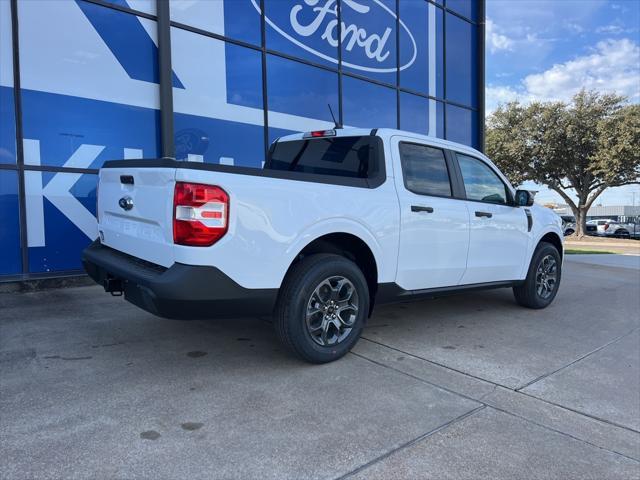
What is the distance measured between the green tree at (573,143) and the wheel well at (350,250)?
24.1m

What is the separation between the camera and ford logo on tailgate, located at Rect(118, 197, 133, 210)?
11.7ft

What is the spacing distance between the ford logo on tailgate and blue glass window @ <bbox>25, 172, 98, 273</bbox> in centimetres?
348

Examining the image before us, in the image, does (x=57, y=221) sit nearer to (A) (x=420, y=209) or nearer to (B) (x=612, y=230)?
(A) (x=420, y=209)

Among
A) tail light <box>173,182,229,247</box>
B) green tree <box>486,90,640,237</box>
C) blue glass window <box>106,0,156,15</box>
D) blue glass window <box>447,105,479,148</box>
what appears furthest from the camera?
green tree <box>486,90,640,237</box>

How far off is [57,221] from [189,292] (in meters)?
4.55

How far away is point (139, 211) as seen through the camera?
11.4 feet

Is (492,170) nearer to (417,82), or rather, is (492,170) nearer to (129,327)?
(129,327)

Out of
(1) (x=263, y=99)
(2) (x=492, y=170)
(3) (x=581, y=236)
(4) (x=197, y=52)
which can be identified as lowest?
(3) (x=581, y=236)

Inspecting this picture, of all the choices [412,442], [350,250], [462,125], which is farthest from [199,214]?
[462,125]

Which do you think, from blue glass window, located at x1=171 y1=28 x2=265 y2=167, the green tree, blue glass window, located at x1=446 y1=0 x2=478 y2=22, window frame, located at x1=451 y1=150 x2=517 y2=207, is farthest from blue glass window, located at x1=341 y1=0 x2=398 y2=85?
the green tree

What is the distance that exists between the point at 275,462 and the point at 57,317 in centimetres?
359

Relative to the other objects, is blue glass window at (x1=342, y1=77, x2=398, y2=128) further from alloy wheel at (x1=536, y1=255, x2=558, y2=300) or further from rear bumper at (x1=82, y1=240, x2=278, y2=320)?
rear bumper at (x1=82, y1=240, x2=278, y2=320)

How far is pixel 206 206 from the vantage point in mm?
3000

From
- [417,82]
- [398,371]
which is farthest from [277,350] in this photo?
[417,82]
